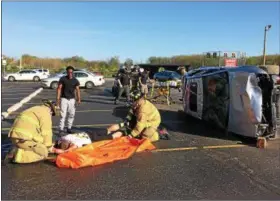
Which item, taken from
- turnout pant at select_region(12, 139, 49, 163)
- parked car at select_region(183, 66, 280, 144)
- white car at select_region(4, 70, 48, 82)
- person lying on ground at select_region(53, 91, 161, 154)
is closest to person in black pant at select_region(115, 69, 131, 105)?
parked car at select_region(183, 66, 280, 144)

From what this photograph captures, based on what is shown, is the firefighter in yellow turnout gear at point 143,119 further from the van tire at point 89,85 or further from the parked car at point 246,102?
the van tire at point 89,85

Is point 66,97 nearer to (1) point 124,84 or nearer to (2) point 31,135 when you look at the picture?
(2) point 31,135

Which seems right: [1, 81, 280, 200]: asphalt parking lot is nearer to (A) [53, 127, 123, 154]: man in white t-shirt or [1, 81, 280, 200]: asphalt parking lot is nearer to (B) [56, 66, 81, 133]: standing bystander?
(A) [53, 127, 123, 154]: man in white t-shirt

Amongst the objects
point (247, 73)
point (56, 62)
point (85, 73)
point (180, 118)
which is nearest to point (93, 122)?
point (180, 118)

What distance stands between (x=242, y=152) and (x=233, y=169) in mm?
1386

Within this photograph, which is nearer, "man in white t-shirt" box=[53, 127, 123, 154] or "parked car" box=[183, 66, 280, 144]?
"man in white t-shirt" box=[53, 127, 123, 154]

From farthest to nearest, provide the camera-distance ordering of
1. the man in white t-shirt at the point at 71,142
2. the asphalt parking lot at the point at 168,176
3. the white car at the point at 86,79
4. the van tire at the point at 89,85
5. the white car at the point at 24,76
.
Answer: the white car at the point at 24,76
the van tire at the point at 89,85
the white car at the point at 86,79
the man in white t-shirt at the point at 71,142
the asphalt parking lot at the point at 168,176

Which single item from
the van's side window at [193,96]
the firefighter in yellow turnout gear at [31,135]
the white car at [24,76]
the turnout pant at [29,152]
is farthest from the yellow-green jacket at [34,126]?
the white car at [24,76]

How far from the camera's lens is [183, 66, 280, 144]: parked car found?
27.7ft

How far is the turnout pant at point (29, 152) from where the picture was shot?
637 cm

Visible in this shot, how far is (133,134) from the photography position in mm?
7895

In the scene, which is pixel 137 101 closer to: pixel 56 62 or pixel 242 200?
pixel 242 200

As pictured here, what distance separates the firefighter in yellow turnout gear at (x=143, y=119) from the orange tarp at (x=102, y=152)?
0.29m

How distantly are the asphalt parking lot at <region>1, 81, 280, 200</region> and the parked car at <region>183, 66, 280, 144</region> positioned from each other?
49 cm
